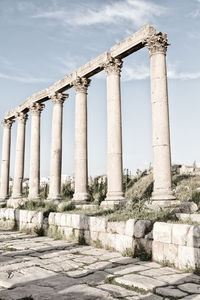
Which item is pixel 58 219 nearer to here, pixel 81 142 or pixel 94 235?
pixel 94 235

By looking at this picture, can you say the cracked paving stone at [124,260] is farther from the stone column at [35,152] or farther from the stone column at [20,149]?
the stone column at [20,149]

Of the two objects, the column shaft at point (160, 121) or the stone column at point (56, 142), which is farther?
the stone column at point (56, 142)

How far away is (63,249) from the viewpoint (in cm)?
1064

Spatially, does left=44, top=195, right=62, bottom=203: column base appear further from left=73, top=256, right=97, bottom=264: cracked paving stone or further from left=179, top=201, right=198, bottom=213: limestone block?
left=73, top=256, right=97, bottom=264: cracked paving stone

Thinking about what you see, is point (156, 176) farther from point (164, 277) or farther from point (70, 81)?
point (70, 81)

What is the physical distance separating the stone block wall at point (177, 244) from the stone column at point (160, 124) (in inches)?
177

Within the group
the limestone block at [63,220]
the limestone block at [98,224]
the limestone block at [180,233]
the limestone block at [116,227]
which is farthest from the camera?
the limestone block at [63,220]

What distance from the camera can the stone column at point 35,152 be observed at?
23.5 m

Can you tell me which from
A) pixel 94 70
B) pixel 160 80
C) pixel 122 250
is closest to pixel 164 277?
pixel 122 250

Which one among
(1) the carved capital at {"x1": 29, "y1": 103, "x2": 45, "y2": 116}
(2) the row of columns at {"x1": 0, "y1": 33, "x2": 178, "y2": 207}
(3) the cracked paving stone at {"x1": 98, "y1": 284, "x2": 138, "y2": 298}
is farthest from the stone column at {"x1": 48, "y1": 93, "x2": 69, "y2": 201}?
(3) the cracked paving stone at {"x1": 98, "y1": 284, "x2": 138, "y2": 298}

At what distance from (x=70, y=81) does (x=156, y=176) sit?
9898 millimetres

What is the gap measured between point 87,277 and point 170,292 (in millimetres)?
2043

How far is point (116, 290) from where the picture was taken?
616 centimetres

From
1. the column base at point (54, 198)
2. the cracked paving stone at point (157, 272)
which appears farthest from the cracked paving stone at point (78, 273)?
the column base at point (54, 198)
